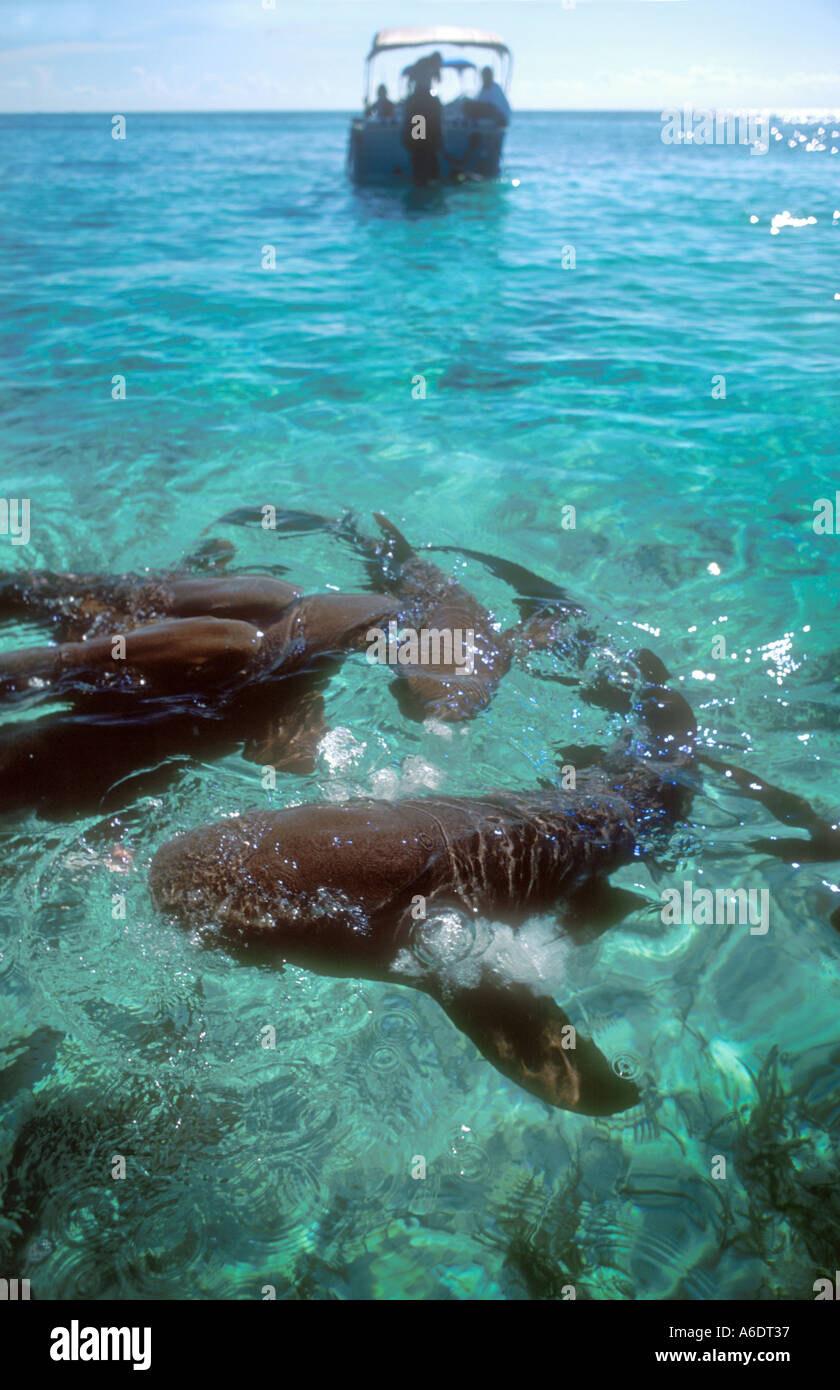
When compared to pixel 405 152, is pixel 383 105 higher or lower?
higher

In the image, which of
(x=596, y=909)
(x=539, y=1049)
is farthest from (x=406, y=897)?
(x=596, y=909)

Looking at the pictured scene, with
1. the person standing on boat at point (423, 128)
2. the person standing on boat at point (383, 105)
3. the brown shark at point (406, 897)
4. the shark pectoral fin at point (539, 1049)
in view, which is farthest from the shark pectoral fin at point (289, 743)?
the person standing on boat at point (383, 105)

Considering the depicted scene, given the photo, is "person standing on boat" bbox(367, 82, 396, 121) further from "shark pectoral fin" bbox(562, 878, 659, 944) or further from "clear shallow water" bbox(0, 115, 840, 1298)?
"shark pectoral fin" bbox(562, 878, 659, 944)

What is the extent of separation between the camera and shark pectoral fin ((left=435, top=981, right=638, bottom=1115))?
119 inches

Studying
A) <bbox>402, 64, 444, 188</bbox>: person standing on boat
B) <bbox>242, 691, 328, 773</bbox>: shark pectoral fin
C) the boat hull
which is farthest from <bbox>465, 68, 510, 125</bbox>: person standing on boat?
<bbox>242, 691, 328, 773</bbox>: shark pectoral fin

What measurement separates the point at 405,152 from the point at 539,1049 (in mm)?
31941

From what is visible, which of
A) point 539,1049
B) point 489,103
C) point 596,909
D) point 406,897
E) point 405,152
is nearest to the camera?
point 539,1049

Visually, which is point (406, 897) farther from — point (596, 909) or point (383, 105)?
point (383, 105)

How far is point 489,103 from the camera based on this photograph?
2888 centimetres

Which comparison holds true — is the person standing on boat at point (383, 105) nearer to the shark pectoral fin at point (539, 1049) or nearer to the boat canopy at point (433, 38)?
the boat canopy at point (433, 38)

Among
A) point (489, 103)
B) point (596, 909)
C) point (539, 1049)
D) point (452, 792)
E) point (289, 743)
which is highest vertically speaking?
point (489, 103)

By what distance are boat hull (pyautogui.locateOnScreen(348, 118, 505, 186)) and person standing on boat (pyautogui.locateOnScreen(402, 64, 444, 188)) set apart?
65 cm

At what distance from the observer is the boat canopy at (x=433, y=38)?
87.5 ft

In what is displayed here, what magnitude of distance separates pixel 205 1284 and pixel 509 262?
19.3m
